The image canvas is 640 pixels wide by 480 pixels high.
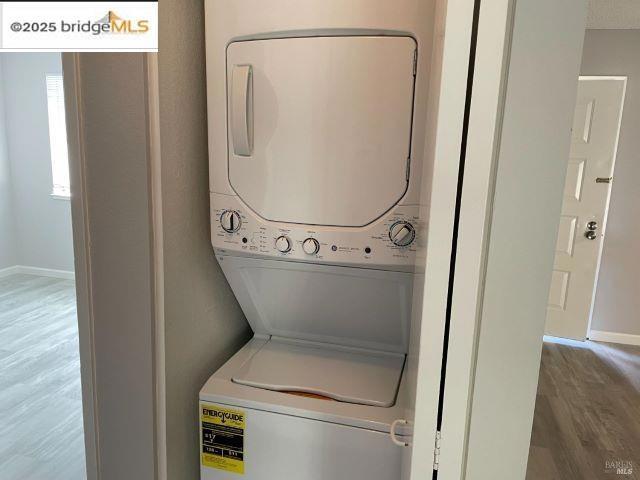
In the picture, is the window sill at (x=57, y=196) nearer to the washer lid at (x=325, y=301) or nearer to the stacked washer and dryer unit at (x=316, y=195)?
the washer lid at (x=325, y=301)

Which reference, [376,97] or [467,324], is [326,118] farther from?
[467,324]

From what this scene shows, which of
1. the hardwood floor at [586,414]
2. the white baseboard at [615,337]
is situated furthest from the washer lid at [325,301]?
the white baseboard at [615,337]

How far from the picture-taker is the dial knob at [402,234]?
1.19 metres

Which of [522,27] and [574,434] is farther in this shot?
[574,434]

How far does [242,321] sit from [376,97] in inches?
37.6

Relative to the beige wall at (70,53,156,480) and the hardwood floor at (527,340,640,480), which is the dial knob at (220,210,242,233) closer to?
the beige wall at (70,53,156,480)

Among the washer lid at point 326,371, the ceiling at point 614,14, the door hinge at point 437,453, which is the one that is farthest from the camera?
the ceiling at point 614,14

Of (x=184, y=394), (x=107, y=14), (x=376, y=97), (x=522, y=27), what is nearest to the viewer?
(x=522, y=27)

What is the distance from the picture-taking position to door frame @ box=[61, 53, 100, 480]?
1.13m

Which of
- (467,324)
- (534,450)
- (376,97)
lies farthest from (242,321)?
(534,450)

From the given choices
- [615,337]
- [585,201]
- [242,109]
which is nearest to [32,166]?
[242,109]

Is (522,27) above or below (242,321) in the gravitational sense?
above

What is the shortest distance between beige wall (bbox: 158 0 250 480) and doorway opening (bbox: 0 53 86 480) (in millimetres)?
2021

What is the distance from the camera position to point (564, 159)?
517 millimetres
